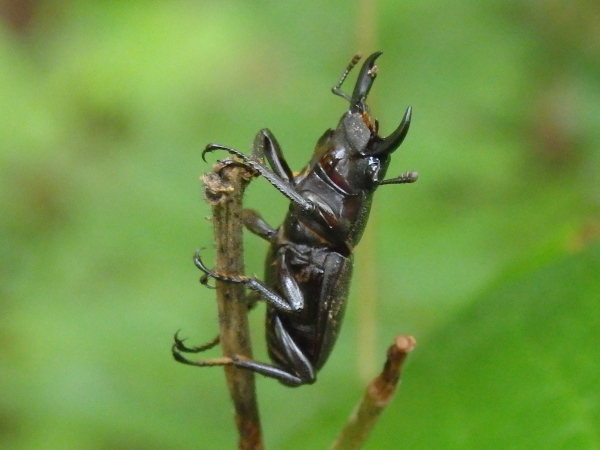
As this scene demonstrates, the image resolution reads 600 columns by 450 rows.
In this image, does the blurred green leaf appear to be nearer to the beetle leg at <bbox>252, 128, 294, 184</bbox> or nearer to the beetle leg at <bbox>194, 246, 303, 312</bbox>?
the beetle leg at <bbox>194, 246, 303, 312</bbox>

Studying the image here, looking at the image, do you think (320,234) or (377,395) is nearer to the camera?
(377,395)

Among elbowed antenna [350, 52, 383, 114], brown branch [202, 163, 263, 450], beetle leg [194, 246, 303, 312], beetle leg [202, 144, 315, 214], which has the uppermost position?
elbowed antenna [350, 52, 383, 114]

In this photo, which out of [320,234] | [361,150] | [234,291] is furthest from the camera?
[320,234]

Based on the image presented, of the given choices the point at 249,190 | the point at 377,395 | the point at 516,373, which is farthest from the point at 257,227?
the point at 249,190

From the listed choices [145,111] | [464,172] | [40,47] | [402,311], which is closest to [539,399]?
[402,311]

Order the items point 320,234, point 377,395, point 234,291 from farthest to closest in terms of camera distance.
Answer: point 320,234
point 234,291
point 377,395

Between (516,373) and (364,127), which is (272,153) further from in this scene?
(516,373)

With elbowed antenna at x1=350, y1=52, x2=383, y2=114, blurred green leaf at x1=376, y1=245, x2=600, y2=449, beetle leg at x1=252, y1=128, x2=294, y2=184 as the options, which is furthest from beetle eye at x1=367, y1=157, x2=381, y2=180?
blurred green leaf at x1=376, y1=245, x2=600, y2=449
